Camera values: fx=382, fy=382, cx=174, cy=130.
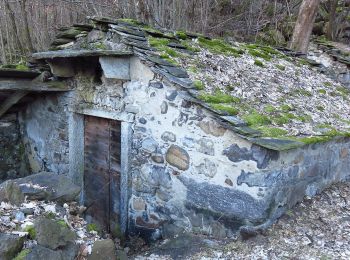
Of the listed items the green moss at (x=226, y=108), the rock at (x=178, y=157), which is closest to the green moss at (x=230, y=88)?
the green moss at (x=226, y=108)

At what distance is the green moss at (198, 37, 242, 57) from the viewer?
557 centimetres

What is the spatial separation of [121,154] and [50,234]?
255 centimetres

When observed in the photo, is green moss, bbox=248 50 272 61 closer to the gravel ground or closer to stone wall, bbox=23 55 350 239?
stone wall, bbox=23 55 350 239

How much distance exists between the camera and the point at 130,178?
16.6 ft

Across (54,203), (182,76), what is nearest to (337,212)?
(182,76)

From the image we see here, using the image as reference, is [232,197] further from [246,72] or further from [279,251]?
[246,72]

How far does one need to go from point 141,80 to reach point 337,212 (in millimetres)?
2860

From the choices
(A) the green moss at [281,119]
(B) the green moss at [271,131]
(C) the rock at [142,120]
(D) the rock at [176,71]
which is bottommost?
(C) the rock at [142,120]

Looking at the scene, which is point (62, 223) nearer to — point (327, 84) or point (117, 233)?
point (117, 233)

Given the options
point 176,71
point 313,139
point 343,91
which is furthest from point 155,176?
point 343,91

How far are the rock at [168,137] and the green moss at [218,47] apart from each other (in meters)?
1.59

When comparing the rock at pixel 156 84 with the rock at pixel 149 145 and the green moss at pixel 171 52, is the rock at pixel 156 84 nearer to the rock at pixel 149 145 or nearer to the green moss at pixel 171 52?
the green moss at pixel 171 52

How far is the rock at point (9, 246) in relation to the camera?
2.36 m

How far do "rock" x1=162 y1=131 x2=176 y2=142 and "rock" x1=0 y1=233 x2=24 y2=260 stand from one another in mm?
2354
